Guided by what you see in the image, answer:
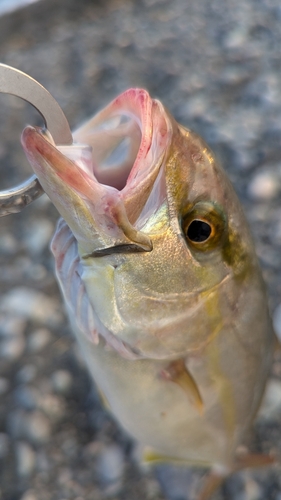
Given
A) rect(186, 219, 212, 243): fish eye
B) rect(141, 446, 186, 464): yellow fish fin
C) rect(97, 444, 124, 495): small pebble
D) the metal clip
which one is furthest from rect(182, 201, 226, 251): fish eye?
rect(97, 444, 124, 495): small pebble

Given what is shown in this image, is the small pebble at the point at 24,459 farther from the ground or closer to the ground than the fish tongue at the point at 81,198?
closer to the ground

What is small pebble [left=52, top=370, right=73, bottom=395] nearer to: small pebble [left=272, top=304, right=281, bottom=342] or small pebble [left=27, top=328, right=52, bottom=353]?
small pebble [left=27, top=328, right=52, bottom=353]

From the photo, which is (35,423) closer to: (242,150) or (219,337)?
(219,337)

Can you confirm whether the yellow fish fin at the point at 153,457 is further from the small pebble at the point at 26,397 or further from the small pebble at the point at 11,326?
the small pebble at the point at 11,326

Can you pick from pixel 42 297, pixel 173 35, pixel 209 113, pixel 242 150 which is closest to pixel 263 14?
pixel 173 35

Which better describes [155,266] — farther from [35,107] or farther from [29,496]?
[29,496]

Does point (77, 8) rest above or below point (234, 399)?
above

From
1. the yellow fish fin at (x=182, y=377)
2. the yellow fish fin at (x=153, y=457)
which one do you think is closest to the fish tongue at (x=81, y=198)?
the yellow fish fin at (x=182, y=377)
